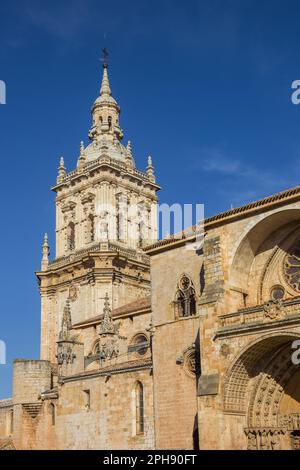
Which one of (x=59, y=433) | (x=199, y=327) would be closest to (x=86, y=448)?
(x=59, y=433)

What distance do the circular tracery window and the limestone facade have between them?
1.4 inches

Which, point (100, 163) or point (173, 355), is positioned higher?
point (100, 163)

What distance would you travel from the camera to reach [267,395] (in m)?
25.4

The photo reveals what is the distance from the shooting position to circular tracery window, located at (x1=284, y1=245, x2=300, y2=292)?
2634 cm

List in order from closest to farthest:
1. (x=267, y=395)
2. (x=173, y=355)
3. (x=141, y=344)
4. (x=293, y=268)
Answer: (x=267, y=395), (x=293, y=268), (x=173, y=355), (x=141, y=344)

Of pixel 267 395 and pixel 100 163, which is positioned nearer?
pixel 267 395

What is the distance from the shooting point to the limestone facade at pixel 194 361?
2497 cm

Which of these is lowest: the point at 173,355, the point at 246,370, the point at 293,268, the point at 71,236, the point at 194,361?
the point at 246,370

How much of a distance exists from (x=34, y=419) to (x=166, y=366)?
11448mm

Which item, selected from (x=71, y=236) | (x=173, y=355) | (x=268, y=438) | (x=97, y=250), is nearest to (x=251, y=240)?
(x=173, y=355)

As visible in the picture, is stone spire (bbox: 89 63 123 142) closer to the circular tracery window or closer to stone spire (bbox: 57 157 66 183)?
stone spire (bbox: 57 157 66 183)

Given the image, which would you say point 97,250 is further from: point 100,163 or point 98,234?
point 100,163

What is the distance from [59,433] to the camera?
33.1 meters

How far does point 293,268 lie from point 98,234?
83.1 feet
